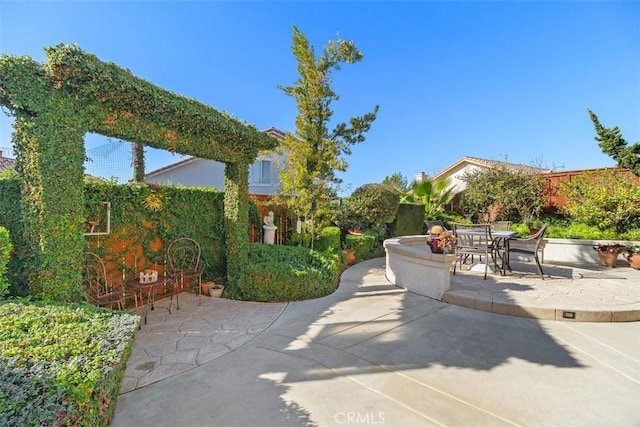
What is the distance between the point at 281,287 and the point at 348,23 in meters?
6.76

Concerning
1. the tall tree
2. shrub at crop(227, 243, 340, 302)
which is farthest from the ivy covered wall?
the tall tree

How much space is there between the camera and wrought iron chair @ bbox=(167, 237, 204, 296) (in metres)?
5.50

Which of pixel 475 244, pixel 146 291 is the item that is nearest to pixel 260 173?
pixel 146 291

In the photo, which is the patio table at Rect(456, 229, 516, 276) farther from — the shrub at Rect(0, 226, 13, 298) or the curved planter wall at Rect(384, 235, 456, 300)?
the shrub at Rect(0, 226, 13, 298)

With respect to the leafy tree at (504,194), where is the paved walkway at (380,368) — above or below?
below

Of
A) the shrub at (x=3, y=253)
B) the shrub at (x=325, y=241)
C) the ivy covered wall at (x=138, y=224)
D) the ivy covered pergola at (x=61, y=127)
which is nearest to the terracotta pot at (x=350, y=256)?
the shrub at (x=325, y=241)

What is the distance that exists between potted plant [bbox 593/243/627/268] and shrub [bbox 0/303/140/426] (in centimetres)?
1059

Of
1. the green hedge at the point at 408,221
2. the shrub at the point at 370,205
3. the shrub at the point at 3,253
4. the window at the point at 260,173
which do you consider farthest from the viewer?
the window at the point at 260,173

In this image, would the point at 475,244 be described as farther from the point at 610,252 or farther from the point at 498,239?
the point at 610,252

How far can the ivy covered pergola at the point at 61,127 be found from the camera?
9.31ft

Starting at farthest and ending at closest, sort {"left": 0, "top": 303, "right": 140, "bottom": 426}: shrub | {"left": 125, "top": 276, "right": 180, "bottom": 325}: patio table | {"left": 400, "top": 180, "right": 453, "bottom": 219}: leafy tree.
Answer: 1. {"left": 400, "top": 180, "right": 453, "bottom": 219}: leafy tree
2. {"left": 125, "top": 276, "right": 180, "bottom": 325}: patio table
3. {"left": 0, "top": 303, "right": 140, "bottom": 426}: shrub

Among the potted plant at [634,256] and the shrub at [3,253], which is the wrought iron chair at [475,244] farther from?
the shrub at [3,253]

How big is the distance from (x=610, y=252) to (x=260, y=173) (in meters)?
13.1

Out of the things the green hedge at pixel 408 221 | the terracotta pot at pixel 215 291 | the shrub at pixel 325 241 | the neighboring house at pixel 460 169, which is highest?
the neighboring house at pixel 460 169
